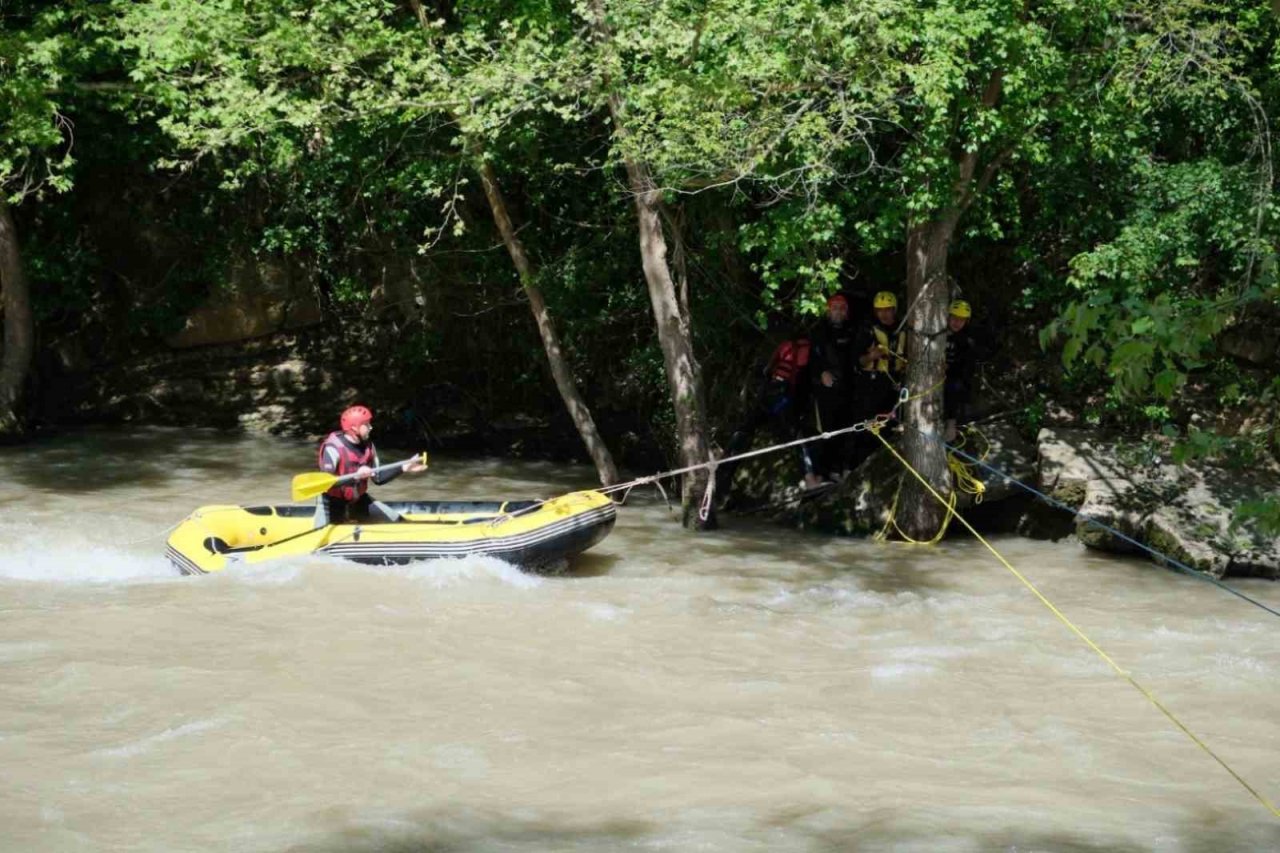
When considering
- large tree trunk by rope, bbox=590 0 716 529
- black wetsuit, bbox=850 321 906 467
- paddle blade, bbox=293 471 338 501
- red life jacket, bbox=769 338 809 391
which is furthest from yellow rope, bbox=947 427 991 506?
paddle blade, bbox=293 471 338 501

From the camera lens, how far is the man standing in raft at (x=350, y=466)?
10.1m

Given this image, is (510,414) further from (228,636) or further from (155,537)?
(228,636)

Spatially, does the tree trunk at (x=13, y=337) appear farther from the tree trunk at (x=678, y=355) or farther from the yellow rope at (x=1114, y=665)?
the yellow rope at (x=1114, y=665)

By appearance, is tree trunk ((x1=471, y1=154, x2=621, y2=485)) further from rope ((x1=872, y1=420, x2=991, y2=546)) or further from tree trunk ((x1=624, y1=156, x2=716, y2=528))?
rope ((x1=872, y1=420, x2=991, y2=546))

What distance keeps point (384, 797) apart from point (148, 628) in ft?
10.1

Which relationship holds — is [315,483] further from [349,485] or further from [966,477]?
[966,477]

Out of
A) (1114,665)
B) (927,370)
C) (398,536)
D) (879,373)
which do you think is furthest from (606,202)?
(1114,665)

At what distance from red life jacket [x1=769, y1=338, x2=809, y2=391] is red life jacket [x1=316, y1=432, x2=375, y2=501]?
12.5 feet

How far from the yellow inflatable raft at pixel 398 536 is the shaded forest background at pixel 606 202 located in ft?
6.61

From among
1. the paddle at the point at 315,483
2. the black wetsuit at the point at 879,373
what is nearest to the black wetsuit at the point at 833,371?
the black wetsuit at the point at 879,373

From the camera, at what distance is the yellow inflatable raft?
9.91 metres

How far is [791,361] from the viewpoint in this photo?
489 inches

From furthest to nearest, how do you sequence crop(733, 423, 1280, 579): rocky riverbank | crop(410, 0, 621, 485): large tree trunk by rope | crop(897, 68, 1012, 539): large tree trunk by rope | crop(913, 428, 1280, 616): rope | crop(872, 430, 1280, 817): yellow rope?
1. crop(410, 0, 621, 485): large tree trunk by rope
2. crop(897, 68, 1012, 539): large tree trunk by rope
3. crop(733, 423, 1280, 579): rocky riverbank
4. crop(913, 428, 1280, 616): rope
5. crop(872, 430, 1280, 817): yellow rope

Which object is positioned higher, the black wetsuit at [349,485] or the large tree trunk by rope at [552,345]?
the large tree trunk by rope at [552,345]
